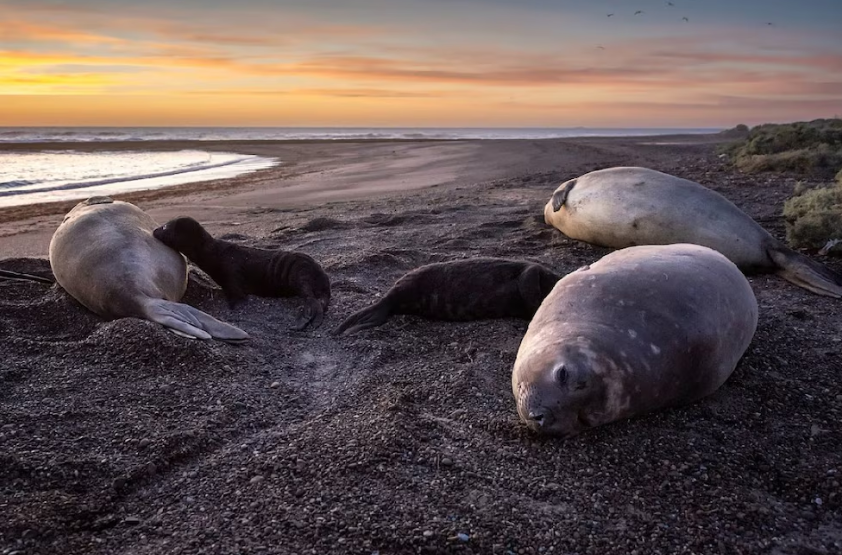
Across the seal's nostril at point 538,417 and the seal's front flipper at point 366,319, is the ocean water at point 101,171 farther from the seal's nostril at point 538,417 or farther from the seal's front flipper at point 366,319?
the seal's nostril at point 538,417

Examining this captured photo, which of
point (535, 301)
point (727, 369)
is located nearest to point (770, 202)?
point (535, 301)

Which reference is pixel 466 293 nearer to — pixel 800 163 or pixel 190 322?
pixel 190 322

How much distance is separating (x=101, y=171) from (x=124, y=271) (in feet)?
46.8

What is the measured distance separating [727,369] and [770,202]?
6723 millimetres

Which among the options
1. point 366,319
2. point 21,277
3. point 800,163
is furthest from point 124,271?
point 800,163

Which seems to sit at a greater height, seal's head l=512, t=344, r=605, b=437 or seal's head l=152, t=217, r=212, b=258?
seal's head l=152, t=217, r=212, b=258

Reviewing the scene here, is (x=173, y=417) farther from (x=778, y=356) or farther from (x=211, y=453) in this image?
(x=778, y=356)

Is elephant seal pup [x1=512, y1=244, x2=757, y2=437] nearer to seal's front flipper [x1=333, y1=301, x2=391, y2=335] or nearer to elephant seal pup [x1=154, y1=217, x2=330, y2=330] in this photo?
seal's front flipper [x1=333, y1=301, x2=391, y2=335]

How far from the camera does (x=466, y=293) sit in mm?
5461

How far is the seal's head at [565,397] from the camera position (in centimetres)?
339

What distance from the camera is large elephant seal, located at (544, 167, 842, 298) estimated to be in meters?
6.16

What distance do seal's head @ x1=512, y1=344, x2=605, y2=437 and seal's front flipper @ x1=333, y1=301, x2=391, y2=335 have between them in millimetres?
1987

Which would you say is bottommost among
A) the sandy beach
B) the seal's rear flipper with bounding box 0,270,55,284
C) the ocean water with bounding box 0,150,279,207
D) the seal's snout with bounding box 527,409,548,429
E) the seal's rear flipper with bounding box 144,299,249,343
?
the sandy beach

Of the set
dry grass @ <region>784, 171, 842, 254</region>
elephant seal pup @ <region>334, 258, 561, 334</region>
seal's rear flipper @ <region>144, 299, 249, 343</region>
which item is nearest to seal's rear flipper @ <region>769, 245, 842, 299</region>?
dry grass @ <region>784, 171, 842, 254</region>
